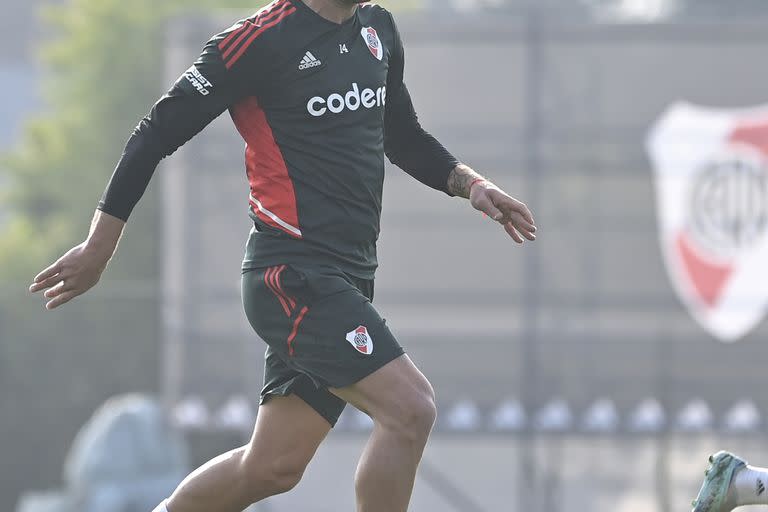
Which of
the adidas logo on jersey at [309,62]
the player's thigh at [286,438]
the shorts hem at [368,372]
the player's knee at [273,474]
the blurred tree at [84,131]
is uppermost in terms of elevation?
the blurred tree at [84,131]

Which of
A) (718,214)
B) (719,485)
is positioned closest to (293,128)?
(719,485)

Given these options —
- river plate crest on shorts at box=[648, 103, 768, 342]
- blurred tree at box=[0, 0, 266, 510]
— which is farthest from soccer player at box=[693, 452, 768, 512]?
blurred tree at box=[0, 0, 266, 510]

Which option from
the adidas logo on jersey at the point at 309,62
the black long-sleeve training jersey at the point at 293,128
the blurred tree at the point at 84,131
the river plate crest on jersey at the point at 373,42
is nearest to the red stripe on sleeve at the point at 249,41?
the black long-sleeve training jersey at the point at 293,128

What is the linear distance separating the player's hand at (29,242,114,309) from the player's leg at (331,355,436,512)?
30.7 inches

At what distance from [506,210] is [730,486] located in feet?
3.27

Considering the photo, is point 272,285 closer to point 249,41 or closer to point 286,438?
point 286,438

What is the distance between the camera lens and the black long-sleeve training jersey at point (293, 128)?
4.00 metres

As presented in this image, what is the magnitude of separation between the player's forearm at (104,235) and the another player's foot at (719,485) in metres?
1.78

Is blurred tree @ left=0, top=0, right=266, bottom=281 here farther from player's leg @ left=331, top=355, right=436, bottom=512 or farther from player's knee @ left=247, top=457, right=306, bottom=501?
player's leg @ left=331, top=355, right=436, bottom=512

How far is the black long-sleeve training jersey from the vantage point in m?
4.00

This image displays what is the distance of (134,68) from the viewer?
27812 mm

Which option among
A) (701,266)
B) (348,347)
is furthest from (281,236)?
(701,266)

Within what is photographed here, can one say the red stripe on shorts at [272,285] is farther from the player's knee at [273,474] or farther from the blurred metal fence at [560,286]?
the blurred metal fence at [560,286]

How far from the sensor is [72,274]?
3965mm
